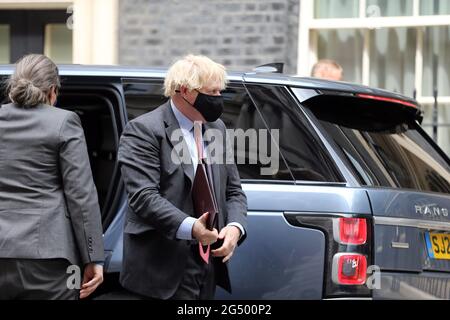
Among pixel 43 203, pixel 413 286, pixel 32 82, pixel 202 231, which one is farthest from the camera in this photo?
pixel 413 286

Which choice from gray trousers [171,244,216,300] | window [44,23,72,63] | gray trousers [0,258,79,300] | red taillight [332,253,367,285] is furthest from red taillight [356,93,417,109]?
window [44,23,72,63]

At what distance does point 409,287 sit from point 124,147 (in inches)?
59.3

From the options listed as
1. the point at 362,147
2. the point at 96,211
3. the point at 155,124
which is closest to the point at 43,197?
the point at 96,211

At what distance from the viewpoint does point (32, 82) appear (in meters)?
4.87

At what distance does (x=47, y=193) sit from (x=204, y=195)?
67 centimetres

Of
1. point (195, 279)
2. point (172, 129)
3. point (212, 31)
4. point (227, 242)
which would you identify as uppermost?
point (212, 31)

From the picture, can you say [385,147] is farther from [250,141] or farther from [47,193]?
[47,193]

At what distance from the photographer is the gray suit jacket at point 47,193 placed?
474cm

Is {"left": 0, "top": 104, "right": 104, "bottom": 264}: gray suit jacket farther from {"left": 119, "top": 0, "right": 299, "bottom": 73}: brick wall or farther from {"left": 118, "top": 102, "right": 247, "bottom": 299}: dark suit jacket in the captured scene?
{"left": 119, "top": 0, "right": 299, "bottom": 73}: brick wall

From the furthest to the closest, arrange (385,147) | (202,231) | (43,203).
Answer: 1. (385,147)
2. (43,203)
3. (202,231)

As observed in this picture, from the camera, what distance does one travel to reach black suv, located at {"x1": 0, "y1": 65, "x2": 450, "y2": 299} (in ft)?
17.0

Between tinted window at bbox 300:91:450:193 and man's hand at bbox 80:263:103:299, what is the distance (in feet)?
4.40

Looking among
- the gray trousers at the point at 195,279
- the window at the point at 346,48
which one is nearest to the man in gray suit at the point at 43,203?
the gray trousers at the point at 195,279

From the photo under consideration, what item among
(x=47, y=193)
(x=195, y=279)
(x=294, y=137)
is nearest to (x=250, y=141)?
(x=294, y=137)
